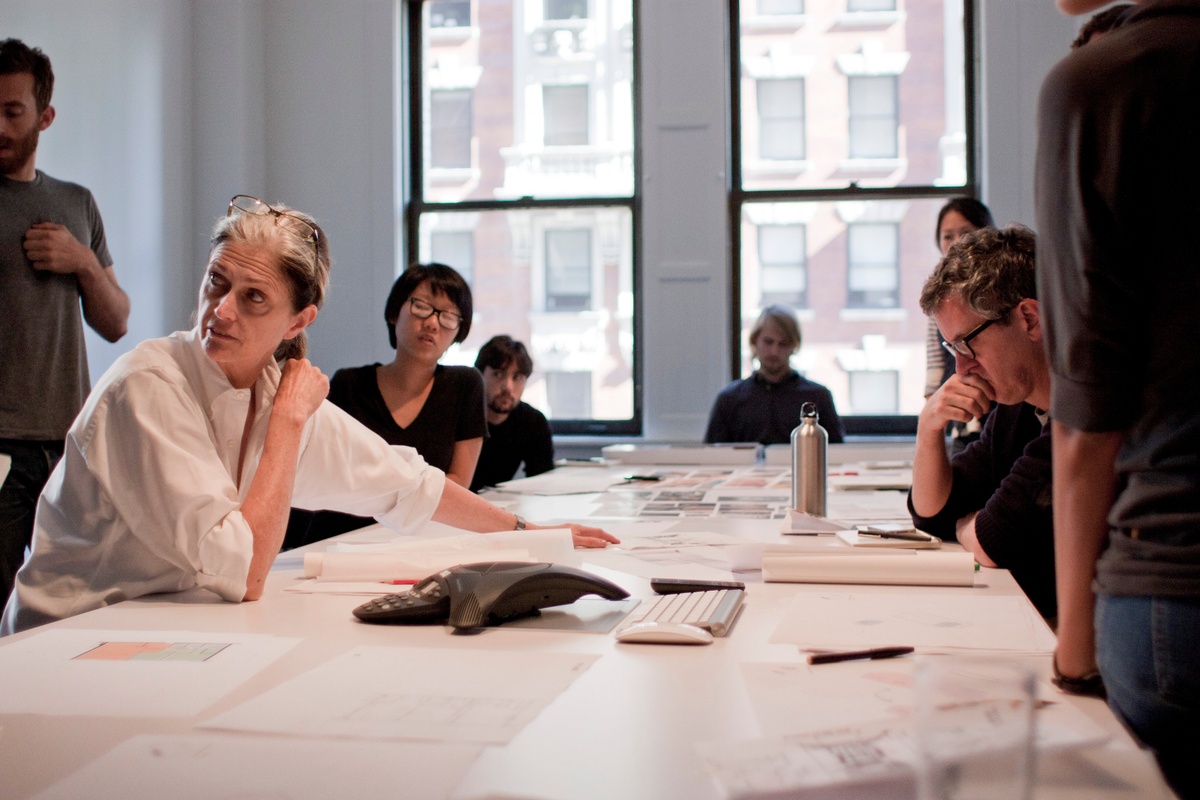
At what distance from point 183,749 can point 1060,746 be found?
2.07 feet

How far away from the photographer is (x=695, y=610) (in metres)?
1.20

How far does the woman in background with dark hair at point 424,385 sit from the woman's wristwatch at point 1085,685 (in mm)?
2070

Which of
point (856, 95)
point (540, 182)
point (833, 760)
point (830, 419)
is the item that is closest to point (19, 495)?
point (833, 760)

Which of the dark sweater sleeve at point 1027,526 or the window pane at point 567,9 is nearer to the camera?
the dark sweater sleeve at point 1027,526

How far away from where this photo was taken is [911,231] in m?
5.14

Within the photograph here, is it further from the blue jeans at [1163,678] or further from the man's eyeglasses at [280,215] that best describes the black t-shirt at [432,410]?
the blue jeans at [1163,678]

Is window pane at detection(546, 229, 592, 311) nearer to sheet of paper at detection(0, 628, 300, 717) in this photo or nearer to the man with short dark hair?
the man with short dark hair

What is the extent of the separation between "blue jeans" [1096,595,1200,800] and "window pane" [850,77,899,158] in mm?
4674

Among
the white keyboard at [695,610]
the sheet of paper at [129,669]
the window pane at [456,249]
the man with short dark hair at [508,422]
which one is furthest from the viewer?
the window pane at [456,249]

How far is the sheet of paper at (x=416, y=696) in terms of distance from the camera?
810mm

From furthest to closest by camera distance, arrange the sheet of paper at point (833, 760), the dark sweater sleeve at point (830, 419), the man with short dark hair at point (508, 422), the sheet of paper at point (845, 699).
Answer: the dark sweater sleeve at point (830, 419) < the man with short dark hair at point (508, 422) < the sheet of paper at point (845, 699) < the sheet of paper at point (833, 760)

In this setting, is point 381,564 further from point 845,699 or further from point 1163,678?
point 1163,678

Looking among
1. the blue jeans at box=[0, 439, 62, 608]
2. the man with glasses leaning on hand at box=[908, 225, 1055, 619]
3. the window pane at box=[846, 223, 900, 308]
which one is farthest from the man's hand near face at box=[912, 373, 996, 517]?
the window pane at box=[846, 223, 900, 308]

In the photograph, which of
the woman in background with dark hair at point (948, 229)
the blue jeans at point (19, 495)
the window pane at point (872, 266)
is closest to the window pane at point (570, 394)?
the window pane at point (872, 266)
